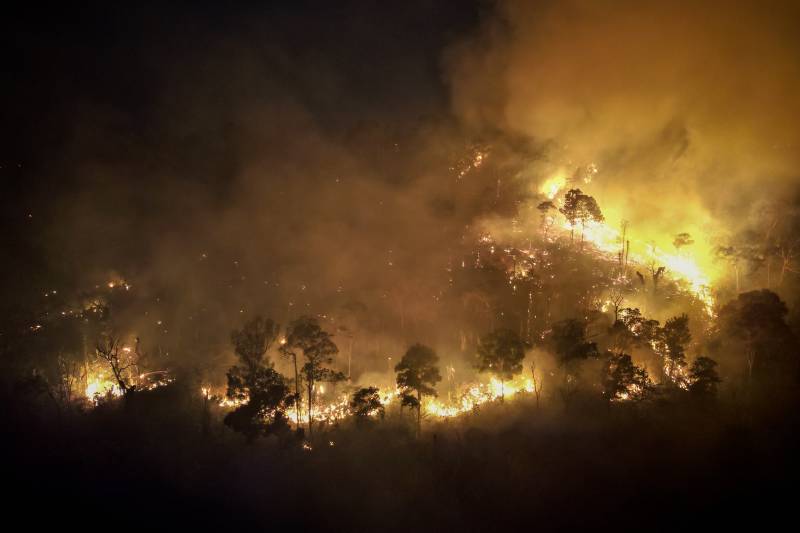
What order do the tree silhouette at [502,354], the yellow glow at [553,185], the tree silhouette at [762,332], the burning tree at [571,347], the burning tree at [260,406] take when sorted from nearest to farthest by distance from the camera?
the burning tree at [260,406]
the tree silhouette at [762,332]
the burning tree at [571,347]
the tree silhouette at [502,354]
the yellow glow at [553,185]

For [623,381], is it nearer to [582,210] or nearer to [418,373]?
[418,373]

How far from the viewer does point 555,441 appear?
33594mm

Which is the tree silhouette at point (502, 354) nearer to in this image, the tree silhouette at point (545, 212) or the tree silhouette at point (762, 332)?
the tree silhouette at point (762, 332)

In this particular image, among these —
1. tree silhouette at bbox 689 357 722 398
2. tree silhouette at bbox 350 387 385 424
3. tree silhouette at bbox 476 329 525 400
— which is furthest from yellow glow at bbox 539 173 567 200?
tree silhouette at bbox 350 387 385 424

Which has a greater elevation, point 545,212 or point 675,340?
point 545,212

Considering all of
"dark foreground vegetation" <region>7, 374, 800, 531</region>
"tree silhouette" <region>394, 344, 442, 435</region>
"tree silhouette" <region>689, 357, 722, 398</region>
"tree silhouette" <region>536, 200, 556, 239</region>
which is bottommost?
"dark foreground vegetation" <region>7, 374, 800, 531</region>

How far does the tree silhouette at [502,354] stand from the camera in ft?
125

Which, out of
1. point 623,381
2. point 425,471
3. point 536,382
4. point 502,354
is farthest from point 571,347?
point 425,471

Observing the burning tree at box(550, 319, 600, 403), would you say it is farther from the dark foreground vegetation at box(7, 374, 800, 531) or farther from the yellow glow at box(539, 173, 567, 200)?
the yellow glow at box(539, 173, 567, 200)

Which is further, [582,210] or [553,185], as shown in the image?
[553,185]

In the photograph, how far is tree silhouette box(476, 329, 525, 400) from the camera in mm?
37969

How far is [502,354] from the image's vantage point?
37938 millimetres

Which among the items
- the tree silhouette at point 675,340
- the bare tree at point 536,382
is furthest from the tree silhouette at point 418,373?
the tree silhouette at point 675,340

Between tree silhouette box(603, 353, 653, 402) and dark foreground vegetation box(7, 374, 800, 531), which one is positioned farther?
tree silhouette box(603, 353, 653, 402)
